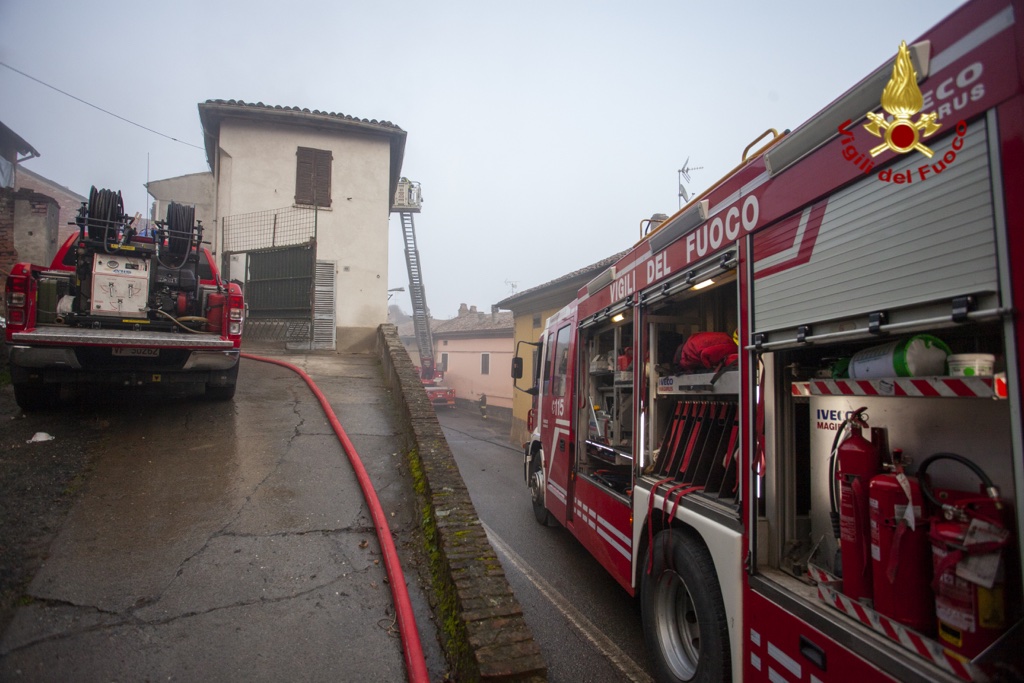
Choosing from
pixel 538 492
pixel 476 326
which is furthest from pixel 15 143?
pixel 538 492

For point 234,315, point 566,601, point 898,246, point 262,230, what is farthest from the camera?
point 262,230

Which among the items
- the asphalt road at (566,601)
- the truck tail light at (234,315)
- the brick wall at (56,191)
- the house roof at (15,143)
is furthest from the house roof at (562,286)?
the brick wall at (56,191)

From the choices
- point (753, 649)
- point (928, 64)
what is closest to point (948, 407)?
point (928, 64)

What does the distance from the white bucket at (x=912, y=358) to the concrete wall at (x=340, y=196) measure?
12.5 meters

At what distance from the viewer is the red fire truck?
1.62 meters

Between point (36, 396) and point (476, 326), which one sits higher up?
point (476, 326)

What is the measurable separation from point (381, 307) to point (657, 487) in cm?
1160

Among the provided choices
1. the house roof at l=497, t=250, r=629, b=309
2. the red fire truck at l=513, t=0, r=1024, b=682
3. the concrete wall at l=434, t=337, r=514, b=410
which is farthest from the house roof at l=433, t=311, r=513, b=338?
the red fire truck at l=513, t=0, r=1024, b=682

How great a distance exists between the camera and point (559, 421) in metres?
6.20

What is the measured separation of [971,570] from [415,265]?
28.9 m

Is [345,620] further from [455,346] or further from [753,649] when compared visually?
[455,346]

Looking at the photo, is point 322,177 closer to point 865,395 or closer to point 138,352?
point 138,352

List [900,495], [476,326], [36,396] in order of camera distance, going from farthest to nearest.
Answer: [476,326]
[36,396]
[900,495]

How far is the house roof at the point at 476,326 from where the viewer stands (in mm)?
31014
